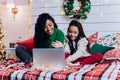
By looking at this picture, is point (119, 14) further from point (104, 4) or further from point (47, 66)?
point (47, 66)

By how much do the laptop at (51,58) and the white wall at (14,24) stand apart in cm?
259

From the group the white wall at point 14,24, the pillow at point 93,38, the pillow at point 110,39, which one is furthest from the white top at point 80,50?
the white wall at point 14,24

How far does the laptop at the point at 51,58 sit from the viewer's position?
194 centimetres

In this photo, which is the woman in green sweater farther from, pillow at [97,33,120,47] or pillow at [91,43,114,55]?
pillow at [97,33,120,47]

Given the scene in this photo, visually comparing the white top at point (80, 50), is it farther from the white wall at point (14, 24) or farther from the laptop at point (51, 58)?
the white wall at point (14, 24)

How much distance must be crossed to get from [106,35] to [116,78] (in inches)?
89.1

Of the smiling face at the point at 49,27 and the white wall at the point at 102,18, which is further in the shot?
the white wall at the point at 102,18

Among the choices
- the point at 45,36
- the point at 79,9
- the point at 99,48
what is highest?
the point at 79,9

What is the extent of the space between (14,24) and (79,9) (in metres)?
1.36

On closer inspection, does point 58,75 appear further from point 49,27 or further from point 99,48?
point 99,48

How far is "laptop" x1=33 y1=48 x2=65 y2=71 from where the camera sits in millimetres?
1936

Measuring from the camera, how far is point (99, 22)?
3.93m

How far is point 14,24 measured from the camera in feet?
15.3

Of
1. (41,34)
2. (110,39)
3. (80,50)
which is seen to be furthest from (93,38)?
(41,34)
